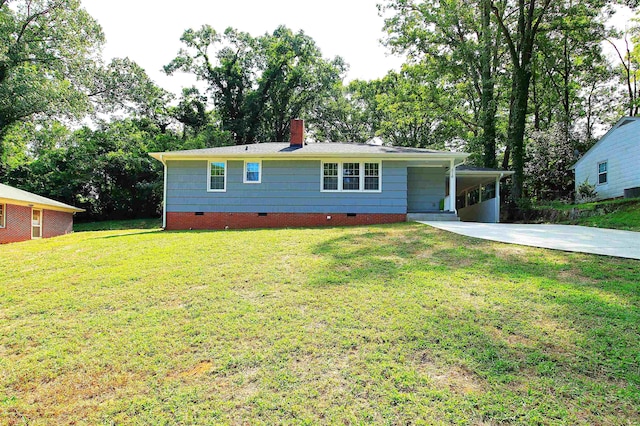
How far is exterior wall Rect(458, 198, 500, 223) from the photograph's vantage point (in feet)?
50.2

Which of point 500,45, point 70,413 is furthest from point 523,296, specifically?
point 500,45

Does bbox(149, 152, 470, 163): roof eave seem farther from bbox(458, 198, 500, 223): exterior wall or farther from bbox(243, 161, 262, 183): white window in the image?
bbox(458, 198, 500, 223): exterior wall

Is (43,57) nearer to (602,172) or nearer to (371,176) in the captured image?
(371,176)

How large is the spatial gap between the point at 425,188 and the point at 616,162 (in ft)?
30.1

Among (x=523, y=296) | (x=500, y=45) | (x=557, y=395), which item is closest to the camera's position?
(x=557, y=395)

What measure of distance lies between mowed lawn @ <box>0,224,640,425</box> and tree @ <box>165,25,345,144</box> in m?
25.0

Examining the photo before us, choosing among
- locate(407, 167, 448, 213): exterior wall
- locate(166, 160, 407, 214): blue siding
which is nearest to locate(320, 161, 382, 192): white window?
locate(166, 160, 407, 214): blue siding

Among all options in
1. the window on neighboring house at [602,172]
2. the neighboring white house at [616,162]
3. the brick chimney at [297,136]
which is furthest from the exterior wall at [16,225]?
the window on neighboring house at [602,172]

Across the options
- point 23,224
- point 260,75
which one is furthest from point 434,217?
point 260,75

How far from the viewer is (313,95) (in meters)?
29.8

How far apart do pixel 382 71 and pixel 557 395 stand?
30698mm

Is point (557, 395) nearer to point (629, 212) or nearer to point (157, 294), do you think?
point (157, 294)

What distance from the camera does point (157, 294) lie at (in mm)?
5051

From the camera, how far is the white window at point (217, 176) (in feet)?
44.9
